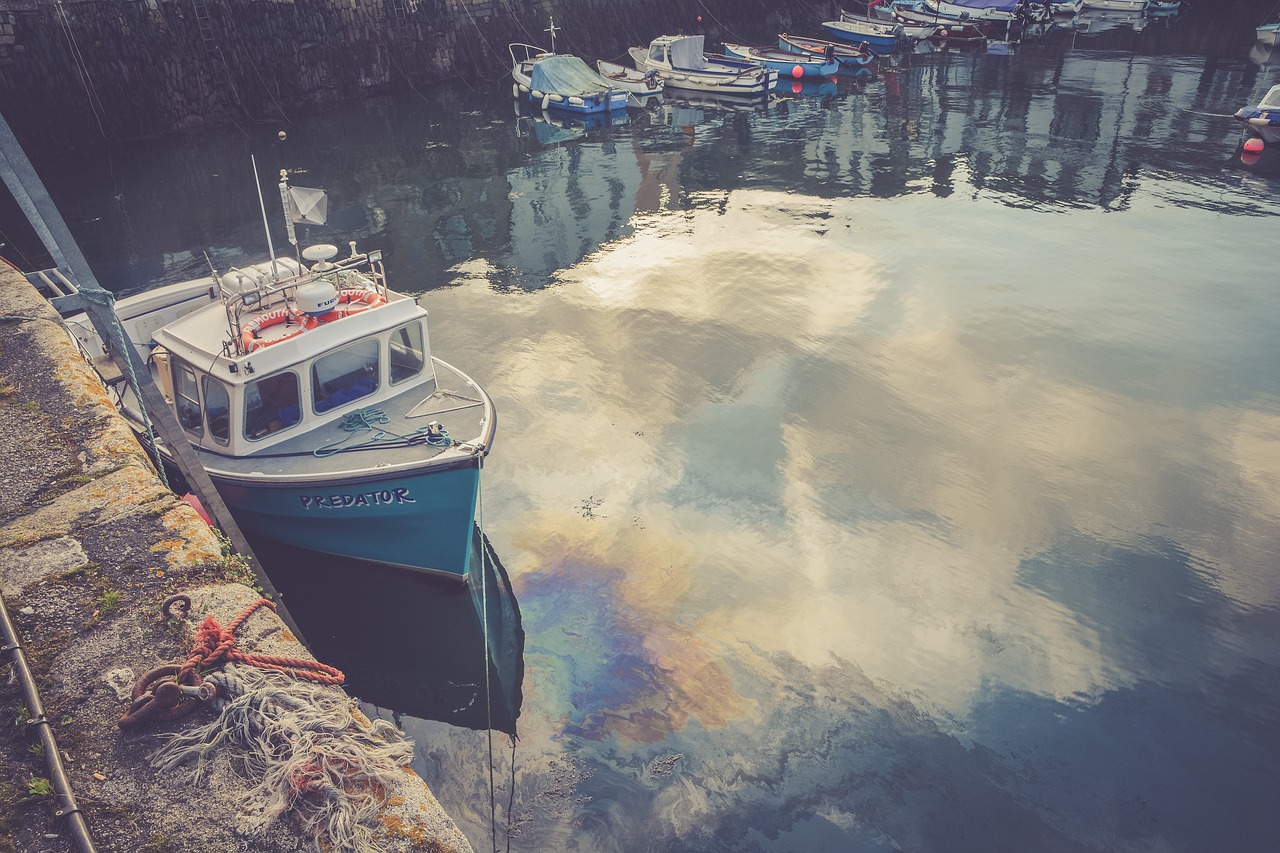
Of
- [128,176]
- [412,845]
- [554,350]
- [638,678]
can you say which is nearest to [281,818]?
[412,845]

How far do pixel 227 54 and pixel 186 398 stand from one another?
3124 cm

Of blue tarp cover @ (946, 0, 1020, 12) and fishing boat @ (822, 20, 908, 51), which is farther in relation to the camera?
blue tarp cover @ (946, 0, 1020, 12)

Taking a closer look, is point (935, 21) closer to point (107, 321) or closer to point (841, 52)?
point (841, 52)

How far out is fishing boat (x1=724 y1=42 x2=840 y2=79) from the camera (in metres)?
45.7

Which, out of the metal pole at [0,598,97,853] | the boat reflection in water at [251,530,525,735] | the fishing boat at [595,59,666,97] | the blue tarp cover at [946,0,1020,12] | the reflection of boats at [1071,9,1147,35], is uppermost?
the blue tarp cover at [946,0,1020,12]

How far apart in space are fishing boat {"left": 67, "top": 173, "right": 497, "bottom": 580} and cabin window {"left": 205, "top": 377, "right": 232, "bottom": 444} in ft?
0.05

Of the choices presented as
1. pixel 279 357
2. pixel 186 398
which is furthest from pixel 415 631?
pixel 186 398

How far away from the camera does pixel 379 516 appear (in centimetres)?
1138

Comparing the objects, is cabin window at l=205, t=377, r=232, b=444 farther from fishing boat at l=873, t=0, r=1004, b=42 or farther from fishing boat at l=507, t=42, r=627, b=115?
fishing boat at l=873, t=0, r=1004, b=42

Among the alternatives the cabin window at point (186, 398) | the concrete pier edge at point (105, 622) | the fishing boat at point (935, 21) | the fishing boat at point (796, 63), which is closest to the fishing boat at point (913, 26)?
the fishing boat at point (935, 21)

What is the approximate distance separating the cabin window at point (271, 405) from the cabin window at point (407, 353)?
58.3 inches

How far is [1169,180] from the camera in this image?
93.0 ft

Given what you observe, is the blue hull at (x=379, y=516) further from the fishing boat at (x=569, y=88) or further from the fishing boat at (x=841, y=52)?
the fishing boat at (x=841, y=52)

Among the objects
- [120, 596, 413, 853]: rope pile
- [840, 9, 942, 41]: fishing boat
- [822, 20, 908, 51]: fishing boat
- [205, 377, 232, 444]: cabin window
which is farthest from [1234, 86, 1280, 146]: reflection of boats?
[120, 596, 413, 853]: rope pile
